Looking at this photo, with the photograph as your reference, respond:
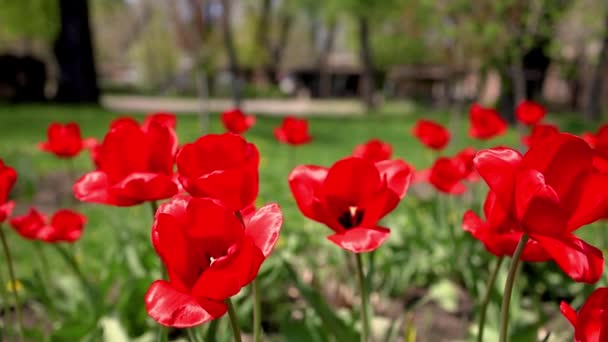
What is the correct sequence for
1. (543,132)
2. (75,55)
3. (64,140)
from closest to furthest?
1. (543,132)
2. (64,140)
3. (75,55)

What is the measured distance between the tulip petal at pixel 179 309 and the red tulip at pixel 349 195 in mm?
300

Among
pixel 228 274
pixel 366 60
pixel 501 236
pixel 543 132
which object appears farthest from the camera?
pixel 366 60

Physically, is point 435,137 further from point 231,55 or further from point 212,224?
point 231,55

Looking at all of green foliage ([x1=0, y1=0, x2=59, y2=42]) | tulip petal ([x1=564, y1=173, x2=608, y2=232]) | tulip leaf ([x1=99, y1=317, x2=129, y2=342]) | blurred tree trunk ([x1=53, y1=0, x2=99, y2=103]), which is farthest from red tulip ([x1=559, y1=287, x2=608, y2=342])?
green foliage ([x1=0, y1=0, x2=59, y2=42])

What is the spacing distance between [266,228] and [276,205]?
51mm

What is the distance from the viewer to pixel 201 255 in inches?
34.2

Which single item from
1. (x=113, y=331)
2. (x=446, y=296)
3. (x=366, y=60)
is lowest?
(x=366, y=60)

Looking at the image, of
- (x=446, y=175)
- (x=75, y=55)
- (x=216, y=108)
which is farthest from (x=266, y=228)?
(x=216, y=108)

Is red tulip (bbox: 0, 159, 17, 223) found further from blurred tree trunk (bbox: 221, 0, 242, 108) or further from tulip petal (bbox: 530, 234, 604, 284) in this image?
blurred tree trunk (bbox: 221, 0, 242, 108)

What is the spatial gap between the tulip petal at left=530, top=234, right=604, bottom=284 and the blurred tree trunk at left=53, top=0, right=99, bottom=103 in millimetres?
16192

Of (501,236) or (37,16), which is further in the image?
(37,16)

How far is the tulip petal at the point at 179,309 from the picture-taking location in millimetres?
792

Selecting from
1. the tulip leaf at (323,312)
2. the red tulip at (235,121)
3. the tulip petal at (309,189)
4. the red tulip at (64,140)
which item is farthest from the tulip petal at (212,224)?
the red tulip at (64,140)

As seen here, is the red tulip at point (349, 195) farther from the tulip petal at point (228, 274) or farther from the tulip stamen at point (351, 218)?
the tulip petal at point (228, 274)
